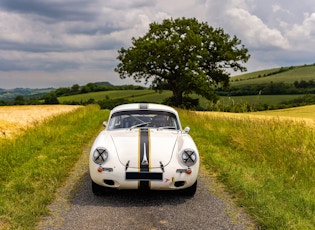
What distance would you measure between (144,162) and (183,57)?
106 feet

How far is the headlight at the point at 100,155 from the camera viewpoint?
5.99m

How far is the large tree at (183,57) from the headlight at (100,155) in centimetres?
2964

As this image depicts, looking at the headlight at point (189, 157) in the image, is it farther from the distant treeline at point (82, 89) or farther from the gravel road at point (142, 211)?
the distant treeline at point (82, 89)

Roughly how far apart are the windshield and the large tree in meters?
27.9

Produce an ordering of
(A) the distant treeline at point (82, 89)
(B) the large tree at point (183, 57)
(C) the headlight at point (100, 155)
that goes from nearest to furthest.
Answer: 1. (C) the headlight at point (100, 155)
2. (B) the large tree at point (183, 57)
3. (A) the distant treeline at point (82, 89)

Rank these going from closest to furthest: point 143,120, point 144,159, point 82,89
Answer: point 144,159 < point 143,120 < point 82,89

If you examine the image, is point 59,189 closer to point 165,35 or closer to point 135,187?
point 135,187

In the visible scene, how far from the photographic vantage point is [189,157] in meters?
6.09

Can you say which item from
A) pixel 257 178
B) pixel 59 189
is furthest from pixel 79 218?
pixel 257 178

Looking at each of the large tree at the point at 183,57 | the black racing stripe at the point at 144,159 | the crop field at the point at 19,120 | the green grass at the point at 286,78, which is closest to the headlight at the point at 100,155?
the black racing stripe at the point at 144,159

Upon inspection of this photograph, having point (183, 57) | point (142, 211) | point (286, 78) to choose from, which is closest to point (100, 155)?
point (142, 211)

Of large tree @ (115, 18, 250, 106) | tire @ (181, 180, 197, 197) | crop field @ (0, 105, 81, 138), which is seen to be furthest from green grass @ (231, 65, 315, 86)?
tire @ (181, 180, 197, 197)

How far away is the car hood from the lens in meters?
5.86

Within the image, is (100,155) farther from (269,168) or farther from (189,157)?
(269,168)
